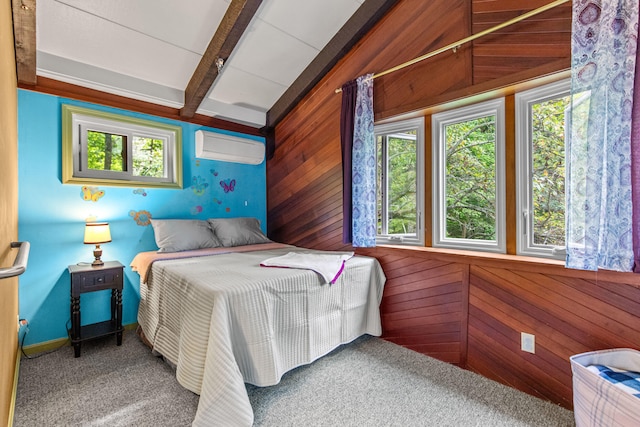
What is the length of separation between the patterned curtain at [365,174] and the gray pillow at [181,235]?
1486mm

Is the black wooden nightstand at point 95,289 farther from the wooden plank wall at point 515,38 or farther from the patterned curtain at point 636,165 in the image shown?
the patterned curtain at point 636,165

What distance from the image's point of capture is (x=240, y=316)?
5.27 feet

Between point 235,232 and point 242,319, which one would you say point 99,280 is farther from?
point 242,319

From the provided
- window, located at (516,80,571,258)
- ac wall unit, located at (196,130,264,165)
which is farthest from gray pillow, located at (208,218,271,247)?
window, located at (516,80,571,258)

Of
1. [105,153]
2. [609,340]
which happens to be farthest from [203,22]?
[609,340]

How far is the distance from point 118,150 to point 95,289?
4.36 feet

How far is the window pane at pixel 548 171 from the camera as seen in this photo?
6.05 feet

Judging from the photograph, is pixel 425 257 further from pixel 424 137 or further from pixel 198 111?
pixel 198 111

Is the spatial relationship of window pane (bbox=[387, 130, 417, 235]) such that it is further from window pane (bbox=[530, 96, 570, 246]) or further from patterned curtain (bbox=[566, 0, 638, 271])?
patterned curtain (bbox=[566, 0, 638, 271])

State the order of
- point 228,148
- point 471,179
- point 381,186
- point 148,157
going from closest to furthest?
1. point 471,179
2. point 381,186
3. point 148,157
4. point 228,148

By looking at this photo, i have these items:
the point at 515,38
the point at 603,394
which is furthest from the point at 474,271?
the point at 515,38

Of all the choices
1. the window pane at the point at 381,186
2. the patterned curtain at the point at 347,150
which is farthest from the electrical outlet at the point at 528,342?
the patterned curtain at the point at 347,150

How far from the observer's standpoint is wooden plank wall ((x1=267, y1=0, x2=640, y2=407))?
64.4 inches

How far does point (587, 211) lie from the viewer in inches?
58.9
